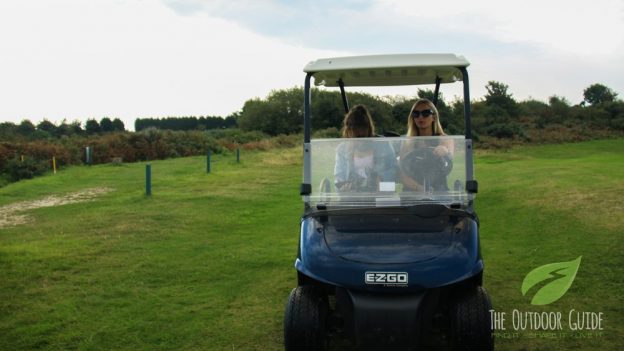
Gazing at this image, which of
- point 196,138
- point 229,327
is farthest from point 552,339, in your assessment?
point 196,138

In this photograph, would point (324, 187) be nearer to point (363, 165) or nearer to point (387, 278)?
point (363, 165)

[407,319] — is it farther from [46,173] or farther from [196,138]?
[196,138]

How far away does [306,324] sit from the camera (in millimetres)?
3447

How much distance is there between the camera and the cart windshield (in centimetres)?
392

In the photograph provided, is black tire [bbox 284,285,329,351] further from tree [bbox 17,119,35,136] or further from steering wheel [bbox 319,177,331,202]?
tree [bbox 17,119,35,136]

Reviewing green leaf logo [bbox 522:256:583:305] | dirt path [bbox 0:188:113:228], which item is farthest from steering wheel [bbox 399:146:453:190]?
dirt path [bbox 0:188:113:228]

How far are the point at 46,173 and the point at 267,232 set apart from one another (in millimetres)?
16609

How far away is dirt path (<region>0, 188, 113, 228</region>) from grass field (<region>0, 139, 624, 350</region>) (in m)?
0.28

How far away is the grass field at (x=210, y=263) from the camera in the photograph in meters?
4.53

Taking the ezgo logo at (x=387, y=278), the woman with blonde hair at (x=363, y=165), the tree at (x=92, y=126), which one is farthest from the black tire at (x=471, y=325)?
the tree at (x=92, y=126)

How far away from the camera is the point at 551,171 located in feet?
49.9

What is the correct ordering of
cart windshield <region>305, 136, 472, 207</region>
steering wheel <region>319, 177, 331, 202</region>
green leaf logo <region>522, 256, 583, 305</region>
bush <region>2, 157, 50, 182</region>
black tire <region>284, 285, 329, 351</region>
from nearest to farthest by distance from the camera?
black tire <region>284, 285, 329, 351</region>, cart windshield <region>305, 136, 472, 207</region>, steering wheel <region>319, 177, 331, 202</region>, green leaf logo <region>522, 256, 583, 305</region>, bush <region>2, 157, 50, 182</region>

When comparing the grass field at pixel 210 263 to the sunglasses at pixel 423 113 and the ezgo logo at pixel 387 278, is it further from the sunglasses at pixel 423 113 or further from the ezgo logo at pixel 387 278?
the sunglasses at pixel 423 113

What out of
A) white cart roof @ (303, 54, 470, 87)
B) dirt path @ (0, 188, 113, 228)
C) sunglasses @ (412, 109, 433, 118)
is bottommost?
dirt path @ (0, 188, 113, 228)
